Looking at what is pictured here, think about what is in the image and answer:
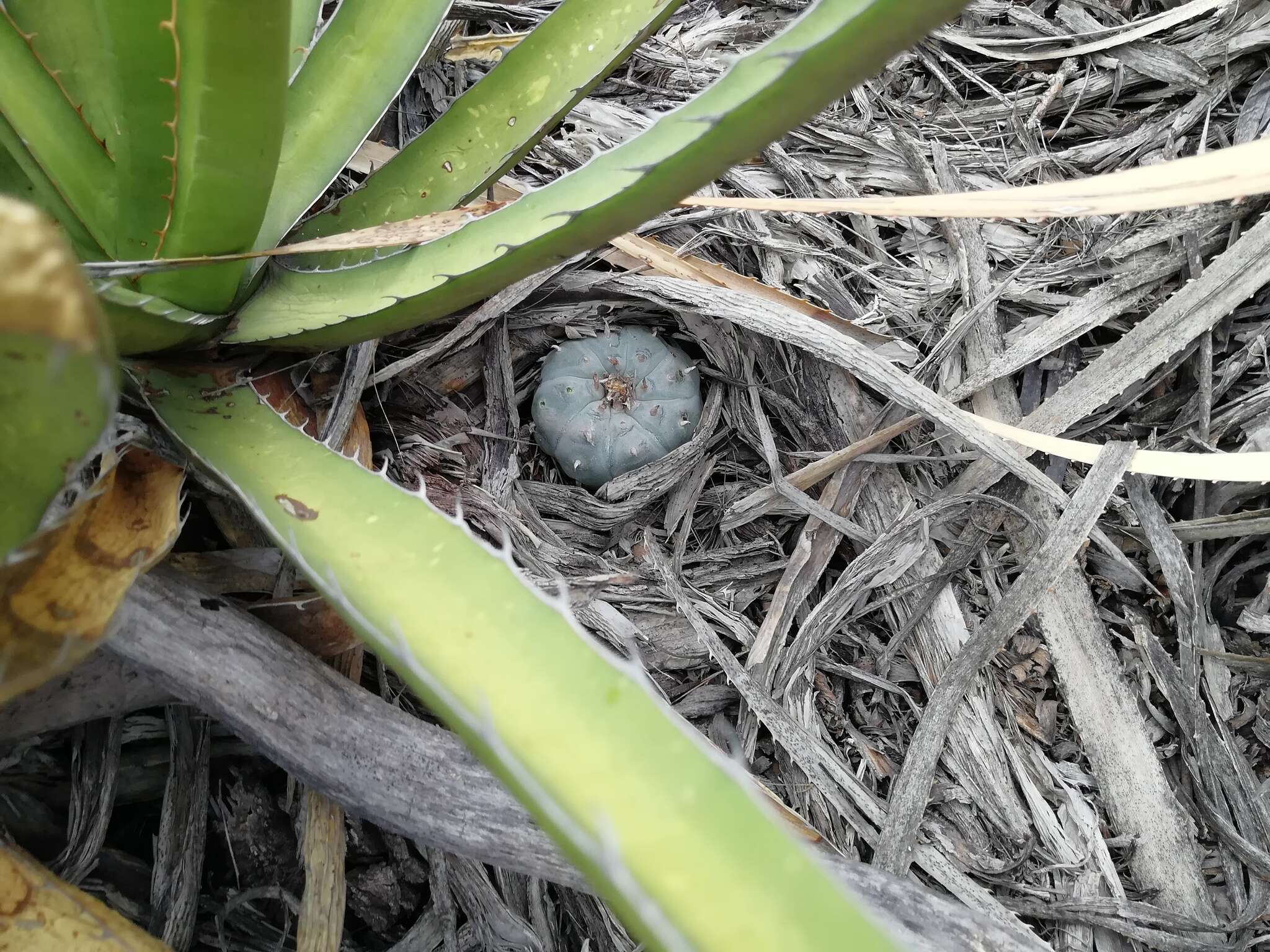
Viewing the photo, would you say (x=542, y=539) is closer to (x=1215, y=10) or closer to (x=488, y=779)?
(x=488, y=779)

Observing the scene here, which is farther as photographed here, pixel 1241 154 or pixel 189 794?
pixel 189 794

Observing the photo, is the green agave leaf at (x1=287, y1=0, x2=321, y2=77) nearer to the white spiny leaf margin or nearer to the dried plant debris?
the dried plant debris

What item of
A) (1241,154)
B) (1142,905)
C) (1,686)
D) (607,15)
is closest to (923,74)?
(607,15)

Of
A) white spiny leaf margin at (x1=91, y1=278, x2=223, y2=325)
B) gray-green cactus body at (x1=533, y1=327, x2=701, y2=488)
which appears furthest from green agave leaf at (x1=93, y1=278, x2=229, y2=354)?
gray-green cactus body at (x1=533, y1=327, x2=701, y2=488)

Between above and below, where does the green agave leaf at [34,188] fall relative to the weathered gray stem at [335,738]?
above

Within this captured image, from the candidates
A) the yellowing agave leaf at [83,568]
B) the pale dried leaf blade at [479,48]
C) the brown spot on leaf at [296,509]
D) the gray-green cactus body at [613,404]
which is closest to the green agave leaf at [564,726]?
the brown spot on leaf at [296,509]

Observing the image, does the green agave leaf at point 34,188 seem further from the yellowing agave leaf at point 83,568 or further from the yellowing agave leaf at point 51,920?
the yellowing agave leaf at point 51,920

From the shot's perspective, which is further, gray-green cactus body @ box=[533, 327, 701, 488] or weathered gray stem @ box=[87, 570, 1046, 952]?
gray-green cactus body @ box=[533, 327, 701, 488]
